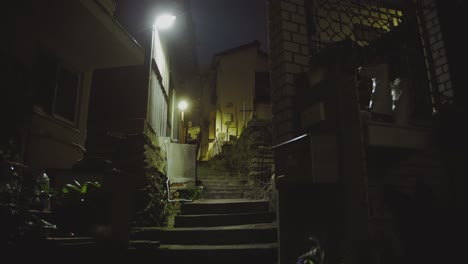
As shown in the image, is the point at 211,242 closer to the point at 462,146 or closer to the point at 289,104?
the point at 289,104

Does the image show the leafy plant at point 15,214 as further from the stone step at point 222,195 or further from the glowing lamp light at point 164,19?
the stone step at point 222,195

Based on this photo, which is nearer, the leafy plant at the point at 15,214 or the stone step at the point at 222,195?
the leafy plant at the point at 15,214

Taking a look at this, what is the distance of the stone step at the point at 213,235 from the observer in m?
7.26

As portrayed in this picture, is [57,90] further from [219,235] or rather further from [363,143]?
[363,143]

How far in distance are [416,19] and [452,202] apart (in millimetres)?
3287

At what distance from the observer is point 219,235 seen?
737cm

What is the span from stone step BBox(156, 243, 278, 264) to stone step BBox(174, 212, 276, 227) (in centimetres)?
179

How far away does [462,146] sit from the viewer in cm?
429

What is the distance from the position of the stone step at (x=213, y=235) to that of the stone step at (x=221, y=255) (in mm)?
654

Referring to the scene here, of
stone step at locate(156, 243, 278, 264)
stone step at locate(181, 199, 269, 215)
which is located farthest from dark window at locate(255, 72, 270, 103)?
stone step at locate(156, 243, 278, 264)

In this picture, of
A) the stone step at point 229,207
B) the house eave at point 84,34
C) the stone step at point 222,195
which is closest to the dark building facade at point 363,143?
the house eave at point 84,34

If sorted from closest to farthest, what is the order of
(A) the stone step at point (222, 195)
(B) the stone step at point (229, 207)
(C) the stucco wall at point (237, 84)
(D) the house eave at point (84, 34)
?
(D) the house eave at point (84, 34)
(B) the stone step at point (229, 207)
(A) the stone step at point (222, 195)
(C) the stucco wall at point (237, 84)

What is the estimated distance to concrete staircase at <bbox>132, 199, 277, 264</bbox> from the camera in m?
6.46

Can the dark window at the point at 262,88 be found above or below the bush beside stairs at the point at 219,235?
above
